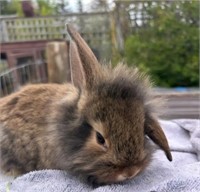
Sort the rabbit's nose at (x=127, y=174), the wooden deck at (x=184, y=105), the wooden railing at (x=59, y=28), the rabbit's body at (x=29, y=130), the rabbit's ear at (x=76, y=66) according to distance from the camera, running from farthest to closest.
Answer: the wooden railing at (x=59, y=28)
the wooden deck at (x=184, y=105)
the rabbit's body at (x=29, y=130)
the rabbit's ear at (x=76, y=66)
the rabbit's nose at (x=127, y=174)

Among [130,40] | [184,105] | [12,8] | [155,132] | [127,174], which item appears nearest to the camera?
[127,174]

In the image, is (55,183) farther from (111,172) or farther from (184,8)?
(184,8)

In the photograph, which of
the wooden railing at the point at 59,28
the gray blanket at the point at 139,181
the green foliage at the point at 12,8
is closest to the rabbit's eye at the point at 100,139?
the gray blanket at the point at 139,181

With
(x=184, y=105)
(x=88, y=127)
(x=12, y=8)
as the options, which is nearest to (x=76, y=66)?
(x=88, y=127)

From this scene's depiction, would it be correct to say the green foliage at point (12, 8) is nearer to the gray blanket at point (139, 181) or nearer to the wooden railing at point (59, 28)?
the wooden railing at point (59, 28)

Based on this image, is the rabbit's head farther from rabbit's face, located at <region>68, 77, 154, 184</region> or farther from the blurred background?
the blurred background

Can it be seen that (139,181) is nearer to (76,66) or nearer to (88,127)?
(88,127)
